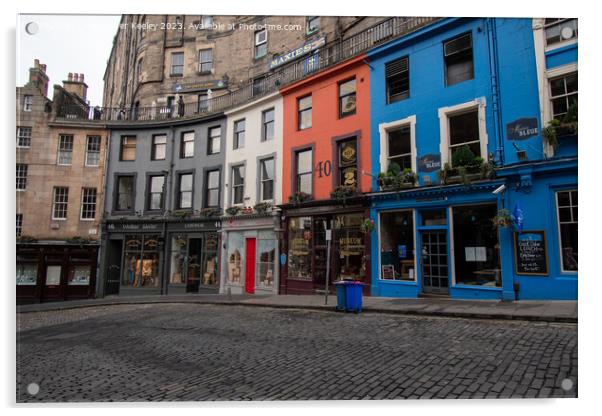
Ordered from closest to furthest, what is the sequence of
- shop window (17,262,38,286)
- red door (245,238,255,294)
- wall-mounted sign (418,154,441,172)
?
shop window (17,262,38,286) < wall-mounted sign (418,154,441,172) < red door (245,238,255,294)

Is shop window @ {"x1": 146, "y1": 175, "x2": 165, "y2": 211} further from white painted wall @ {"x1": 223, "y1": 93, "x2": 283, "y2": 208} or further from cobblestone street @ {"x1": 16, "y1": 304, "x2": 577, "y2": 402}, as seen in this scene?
cobblestone street @ {"x1": 16, "y1": 304, "x2": 577, "y2": 402}

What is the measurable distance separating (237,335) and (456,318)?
13.3 feet

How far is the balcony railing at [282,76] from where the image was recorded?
8.43m

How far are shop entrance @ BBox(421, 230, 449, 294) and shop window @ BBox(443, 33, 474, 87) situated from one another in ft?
11.7

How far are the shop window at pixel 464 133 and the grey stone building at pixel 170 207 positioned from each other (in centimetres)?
626

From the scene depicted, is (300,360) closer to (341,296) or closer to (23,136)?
(341,296)

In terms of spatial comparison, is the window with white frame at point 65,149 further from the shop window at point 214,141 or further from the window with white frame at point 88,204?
the shop window at point 214,141

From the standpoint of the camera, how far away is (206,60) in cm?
626

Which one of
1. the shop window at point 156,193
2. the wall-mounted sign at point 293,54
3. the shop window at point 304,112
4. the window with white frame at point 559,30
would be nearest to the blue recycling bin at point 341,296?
the shop window at point 304,112

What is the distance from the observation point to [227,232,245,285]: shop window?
38.4ft

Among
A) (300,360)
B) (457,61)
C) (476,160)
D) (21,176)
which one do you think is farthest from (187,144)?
(300,360)

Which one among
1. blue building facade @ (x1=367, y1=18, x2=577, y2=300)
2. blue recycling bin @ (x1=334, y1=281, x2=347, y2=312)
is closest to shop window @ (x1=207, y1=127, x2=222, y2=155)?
blue building facade @ (x1=367, y1=18, x2=577, y2=300)

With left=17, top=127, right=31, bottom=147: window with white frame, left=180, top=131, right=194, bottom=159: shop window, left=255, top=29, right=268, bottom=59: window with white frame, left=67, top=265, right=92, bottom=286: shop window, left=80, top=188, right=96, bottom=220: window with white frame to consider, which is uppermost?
left=180, top=131, right=194, bottom=159: shop window

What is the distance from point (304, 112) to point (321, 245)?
413cm
